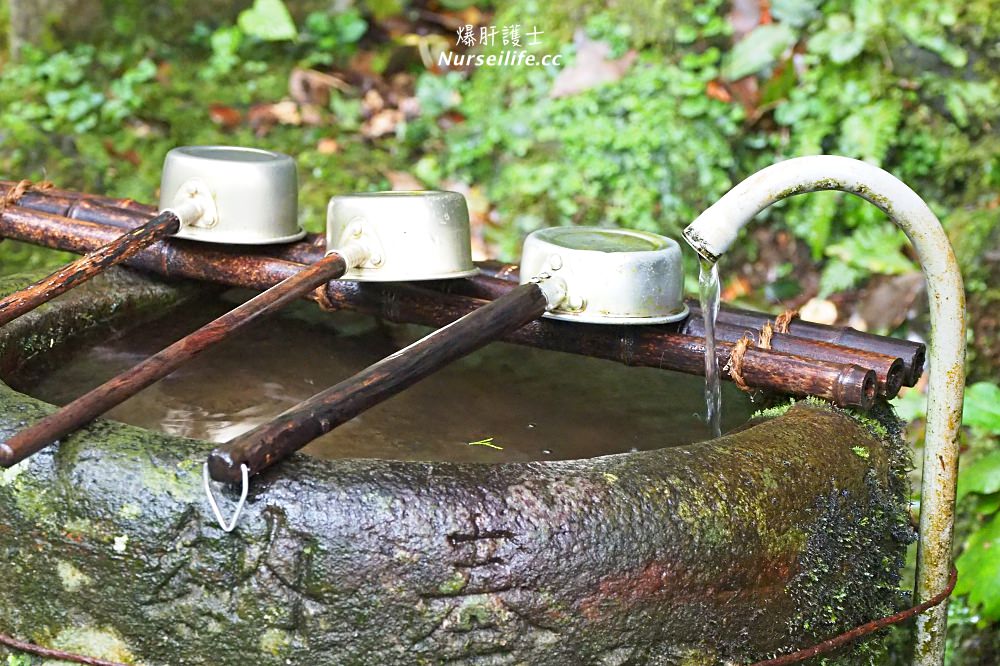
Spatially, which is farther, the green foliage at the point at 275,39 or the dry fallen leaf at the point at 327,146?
the green foliage at the point at 275,39

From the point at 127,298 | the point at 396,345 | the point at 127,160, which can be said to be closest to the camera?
the point at 127,298

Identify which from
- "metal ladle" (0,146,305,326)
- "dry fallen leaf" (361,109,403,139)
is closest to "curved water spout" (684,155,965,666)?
"metal ladle" (0,146,305,326)

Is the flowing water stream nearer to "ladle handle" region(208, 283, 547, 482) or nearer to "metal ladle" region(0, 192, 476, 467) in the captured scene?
"ladle handle" region(208, 283, 547, 482)

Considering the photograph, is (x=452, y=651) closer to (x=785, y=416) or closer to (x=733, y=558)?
(x=733, y=558)

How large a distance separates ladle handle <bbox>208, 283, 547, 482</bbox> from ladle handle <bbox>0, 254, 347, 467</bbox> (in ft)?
0.94

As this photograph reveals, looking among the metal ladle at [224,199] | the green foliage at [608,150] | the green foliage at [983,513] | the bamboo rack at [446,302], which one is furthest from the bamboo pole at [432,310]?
the green foliage at [608,150]

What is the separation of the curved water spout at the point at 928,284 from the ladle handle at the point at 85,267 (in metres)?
1.32

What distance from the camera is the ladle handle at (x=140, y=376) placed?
6.03 ft

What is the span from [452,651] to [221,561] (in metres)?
0.41

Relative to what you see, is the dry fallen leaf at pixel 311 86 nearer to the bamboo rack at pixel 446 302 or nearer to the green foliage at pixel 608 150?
the green foliage at pixel 608 150

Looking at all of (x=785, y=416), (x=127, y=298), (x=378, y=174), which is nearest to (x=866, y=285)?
(x=378, y=174)

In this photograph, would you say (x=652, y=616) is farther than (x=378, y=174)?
No

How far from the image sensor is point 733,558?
77.7 inches

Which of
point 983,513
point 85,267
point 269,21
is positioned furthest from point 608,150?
point 85,267
